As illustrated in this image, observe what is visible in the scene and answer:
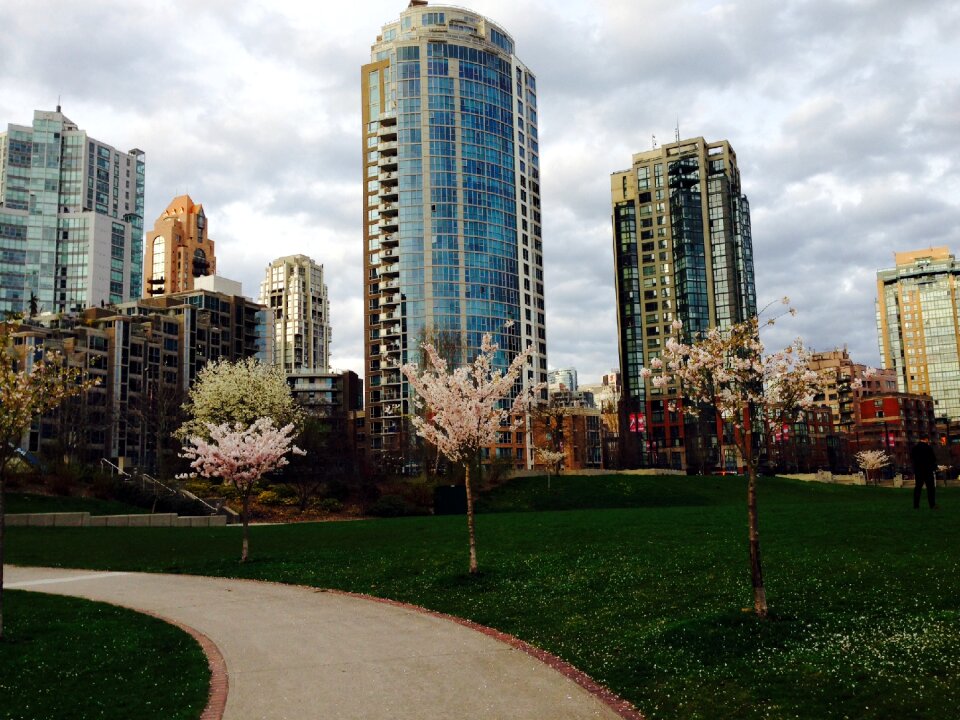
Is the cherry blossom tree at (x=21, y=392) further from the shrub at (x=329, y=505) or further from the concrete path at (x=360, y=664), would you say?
the shrub at (x=329, y=505)

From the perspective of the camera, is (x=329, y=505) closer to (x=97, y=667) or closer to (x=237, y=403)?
(x=237, y=403)

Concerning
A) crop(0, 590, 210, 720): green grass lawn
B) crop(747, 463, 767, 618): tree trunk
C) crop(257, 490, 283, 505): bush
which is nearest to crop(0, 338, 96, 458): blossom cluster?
crop(0, 590, 210, 720): green grass lawn

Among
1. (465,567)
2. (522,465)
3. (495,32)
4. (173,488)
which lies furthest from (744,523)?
(495,32)

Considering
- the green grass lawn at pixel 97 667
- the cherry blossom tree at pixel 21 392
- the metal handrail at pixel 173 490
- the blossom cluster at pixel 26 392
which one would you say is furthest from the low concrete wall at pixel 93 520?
the blossom cluster at pixel 26 392

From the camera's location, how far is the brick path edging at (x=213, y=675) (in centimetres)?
1100

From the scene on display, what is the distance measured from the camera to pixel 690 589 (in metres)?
17.5

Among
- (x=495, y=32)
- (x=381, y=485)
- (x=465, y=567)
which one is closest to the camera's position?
(x=465, y=567)

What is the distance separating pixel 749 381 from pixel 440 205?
136104 millimetres

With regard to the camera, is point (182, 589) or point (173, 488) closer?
point (182, 589)

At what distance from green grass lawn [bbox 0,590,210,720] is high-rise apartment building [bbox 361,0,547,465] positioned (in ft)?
399

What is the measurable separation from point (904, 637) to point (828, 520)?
16.4 metres

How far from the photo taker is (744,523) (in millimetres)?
29859

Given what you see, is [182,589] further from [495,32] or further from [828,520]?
[495,32]

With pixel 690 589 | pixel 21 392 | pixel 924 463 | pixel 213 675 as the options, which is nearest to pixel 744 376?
pixel 690 589
